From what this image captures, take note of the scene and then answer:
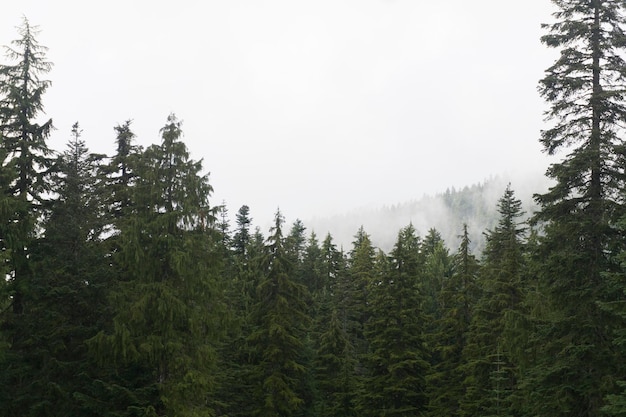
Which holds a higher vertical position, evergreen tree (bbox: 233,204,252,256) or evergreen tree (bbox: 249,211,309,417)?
evergreen tree (bbox: 233,204,252,256)

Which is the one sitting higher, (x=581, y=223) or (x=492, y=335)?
(x=581, y=223)

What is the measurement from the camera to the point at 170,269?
18656 mm

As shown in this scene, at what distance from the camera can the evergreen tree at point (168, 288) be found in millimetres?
17719

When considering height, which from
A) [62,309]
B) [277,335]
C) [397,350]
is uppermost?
[62,309]

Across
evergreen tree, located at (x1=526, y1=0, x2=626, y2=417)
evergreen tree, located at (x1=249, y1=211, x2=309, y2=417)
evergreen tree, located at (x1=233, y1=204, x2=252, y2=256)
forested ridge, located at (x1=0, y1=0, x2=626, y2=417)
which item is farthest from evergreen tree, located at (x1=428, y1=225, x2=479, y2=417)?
evergreen tree, located at (x1=233, y1=204, x2=252, y2=256)

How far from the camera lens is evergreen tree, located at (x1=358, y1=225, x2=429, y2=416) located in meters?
30.6

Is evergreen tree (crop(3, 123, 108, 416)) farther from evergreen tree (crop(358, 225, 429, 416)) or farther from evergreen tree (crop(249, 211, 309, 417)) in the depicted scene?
evergreen tree (crop(358, 225, 429, 416))

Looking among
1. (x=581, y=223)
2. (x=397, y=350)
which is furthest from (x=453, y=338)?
(x=581, y=223)

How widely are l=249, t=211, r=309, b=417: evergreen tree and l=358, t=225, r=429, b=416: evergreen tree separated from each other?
15.3 ft

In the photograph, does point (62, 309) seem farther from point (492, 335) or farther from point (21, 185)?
point (492, 335)

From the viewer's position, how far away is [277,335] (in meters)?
29.0

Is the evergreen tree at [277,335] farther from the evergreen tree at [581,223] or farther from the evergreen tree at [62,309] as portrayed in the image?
the evergreen tree at [581,223]

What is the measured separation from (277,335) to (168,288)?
12.2m

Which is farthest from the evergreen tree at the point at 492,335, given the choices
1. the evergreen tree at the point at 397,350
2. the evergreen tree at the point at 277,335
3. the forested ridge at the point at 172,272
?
the evergreen tree at the point at 277,335
